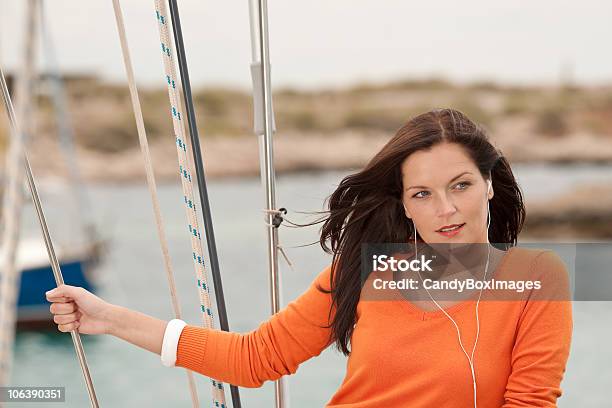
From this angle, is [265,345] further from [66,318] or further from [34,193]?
[34,193]

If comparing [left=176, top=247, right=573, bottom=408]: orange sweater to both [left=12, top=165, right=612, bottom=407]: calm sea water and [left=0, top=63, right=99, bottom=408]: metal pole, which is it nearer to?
[left=0, top=63, right=99, bottom=408]: metal pole

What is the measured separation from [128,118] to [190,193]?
14.6 meters

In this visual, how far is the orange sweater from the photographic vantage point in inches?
42.1

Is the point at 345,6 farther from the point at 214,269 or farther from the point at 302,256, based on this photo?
the point at 214,269

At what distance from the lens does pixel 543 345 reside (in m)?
1.06

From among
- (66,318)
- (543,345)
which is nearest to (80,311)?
(66,318)

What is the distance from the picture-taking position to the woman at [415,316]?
108cm

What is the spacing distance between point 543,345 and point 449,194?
0.75 ft

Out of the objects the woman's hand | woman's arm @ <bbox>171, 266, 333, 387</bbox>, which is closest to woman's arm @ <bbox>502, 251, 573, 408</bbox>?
woman's arm @ <bbox>171, 266, 333, 387</bbox>

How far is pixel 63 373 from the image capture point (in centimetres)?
956

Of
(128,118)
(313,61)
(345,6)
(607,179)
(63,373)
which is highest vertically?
(345,6)

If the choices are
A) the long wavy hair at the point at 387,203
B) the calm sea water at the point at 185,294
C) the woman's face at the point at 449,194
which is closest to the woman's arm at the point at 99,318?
the long wavy hair at the point at 387,203

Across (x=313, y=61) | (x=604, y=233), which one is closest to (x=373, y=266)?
(x=604, y=233)

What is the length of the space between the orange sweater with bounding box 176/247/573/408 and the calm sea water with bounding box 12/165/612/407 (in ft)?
13.5
